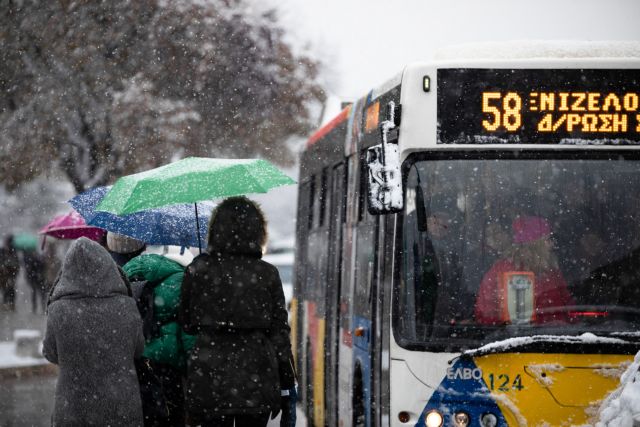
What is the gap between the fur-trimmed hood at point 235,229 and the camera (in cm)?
600

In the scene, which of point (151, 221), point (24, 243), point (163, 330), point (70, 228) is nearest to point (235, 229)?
point (163, 330)

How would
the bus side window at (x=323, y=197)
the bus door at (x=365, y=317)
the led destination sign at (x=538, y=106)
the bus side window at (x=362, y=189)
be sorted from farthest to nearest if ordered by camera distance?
the bus side window at (x=323, y=197), the bus side window at (x=362, y=189), the bus door at (x=365, y=317), the led destination sign at (x=538, y=106)

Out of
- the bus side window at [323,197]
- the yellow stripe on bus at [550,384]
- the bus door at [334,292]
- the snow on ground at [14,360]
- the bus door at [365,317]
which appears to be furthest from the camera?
the snow on ground at [14,360]

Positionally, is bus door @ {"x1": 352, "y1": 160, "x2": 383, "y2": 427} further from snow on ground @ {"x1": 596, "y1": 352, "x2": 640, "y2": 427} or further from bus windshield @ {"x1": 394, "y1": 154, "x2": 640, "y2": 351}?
snow on ground @ {"x1": 596, "y1": 352, "x2": 640, "y2": 427}

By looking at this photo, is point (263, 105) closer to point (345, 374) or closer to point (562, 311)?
point (345, 374)

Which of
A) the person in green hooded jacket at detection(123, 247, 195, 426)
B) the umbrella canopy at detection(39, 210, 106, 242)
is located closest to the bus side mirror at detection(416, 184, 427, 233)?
the person in green hooded jacket at detection(123, 247, 195, 426)

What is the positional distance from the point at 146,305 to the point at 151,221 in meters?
1.23

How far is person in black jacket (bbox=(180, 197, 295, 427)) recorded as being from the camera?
5914 millimetres

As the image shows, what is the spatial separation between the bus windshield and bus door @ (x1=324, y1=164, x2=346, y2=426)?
2320 millimetres

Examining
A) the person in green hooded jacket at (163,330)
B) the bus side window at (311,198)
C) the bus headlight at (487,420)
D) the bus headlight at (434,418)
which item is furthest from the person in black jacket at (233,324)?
the bus side window at (311,198)

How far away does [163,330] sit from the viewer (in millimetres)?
6629

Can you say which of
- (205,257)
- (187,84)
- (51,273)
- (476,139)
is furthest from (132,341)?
(51,273)

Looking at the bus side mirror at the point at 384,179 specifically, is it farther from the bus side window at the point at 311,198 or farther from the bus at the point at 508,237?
the bus side window at the point at 311,198

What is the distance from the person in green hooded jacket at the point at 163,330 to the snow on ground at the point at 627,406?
7.98 ft
